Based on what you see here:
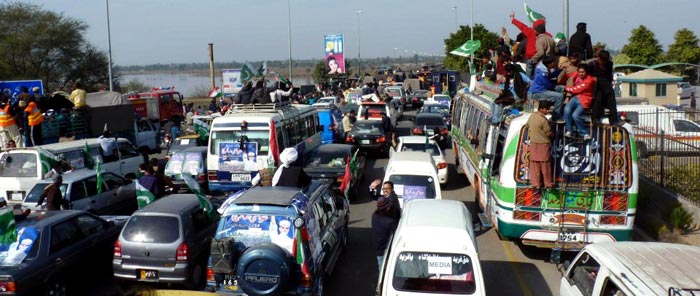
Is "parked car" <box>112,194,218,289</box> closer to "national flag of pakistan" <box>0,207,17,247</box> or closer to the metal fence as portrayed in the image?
"national flag of pakistan" <box>0,207,17,247</box>

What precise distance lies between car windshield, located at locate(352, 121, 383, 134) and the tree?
32.6 m

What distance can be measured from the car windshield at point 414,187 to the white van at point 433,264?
505cm

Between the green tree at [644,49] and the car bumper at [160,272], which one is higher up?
the green tree at [644,49]

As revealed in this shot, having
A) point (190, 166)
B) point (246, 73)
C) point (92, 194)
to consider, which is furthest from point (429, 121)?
point (92, 194)

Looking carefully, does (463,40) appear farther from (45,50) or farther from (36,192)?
(36,192)

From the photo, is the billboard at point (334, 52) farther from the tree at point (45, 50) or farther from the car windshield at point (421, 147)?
the car windshield at point (421, 147)

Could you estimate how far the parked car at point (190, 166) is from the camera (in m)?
16.4

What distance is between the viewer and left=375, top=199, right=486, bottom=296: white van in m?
7.00

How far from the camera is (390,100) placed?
120 ft

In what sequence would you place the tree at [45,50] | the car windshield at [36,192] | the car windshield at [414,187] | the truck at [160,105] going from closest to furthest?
the car windshield at [414,187] < the car windshield at [36,192] < the truck at [160,105] < the tree at [45,50]

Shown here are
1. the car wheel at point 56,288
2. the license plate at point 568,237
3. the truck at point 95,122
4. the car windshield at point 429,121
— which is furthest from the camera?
the car windshield at point 429,121

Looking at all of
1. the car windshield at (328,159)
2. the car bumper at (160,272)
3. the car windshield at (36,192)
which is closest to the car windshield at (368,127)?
the car windshield at (328,159)

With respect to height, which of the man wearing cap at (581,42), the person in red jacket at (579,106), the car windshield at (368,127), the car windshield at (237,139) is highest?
the man wearing cap at (581,42)

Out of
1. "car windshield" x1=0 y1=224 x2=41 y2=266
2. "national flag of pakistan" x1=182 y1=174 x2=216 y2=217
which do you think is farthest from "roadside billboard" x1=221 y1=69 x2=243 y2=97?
"car windshield" x1=0 y1=224 x2=41 y2=266
